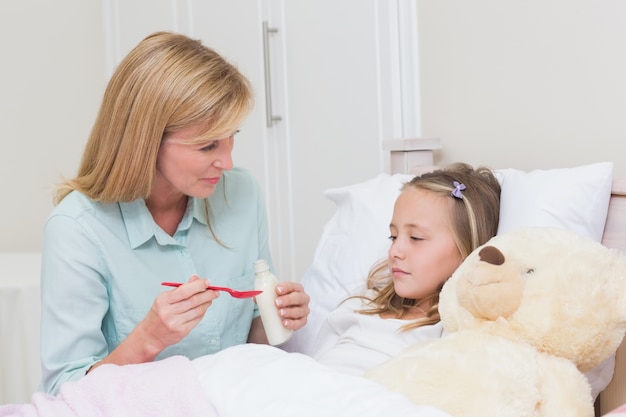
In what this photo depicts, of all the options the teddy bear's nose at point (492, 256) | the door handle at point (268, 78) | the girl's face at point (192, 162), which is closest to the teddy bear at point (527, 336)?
the teddy bear's nose at point (492, 256)

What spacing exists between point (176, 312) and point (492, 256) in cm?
53

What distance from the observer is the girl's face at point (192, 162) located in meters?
1.45

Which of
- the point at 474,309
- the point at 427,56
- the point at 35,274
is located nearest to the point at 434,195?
the point at 474,309

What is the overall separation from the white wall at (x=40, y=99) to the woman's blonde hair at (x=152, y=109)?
177 cm

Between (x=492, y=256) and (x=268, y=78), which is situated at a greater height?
(x=268, y=78)

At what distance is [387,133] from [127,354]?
1.24 m

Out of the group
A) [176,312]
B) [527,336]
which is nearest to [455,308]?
[527,336]

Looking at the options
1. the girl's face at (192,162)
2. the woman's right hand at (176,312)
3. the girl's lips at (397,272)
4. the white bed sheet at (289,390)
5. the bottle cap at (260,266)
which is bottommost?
the white bed sheet at (289,390)

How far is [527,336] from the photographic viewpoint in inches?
41.1

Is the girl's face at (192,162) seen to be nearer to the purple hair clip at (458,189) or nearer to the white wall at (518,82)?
the purple hair clip at (458,189)

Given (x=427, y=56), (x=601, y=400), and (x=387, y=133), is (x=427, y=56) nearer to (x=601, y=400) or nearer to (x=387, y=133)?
(x=387, y=133)

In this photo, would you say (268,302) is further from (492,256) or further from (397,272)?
(492,256)

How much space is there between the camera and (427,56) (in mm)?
2174

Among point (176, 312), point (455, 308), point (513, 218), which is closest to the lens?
point (455, 308)
